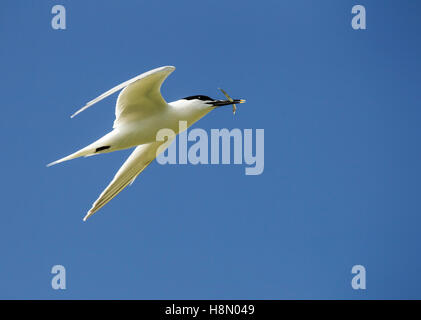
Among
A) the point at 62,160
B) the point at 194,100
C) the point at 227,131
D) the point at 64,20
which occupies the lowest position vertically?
the point at 62,160

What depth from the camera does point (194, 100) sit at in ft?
31.3

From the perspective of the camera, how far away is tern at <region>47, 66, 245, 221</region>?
874 cm

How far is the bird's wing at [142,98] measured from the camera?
27.8 feet

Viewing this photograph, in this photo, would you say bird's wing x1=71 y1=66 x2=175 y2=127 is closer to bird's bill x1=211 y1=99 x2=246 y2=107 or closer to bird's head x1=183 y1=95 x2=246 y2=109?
bird's head x1=183 y1=95 x2=246 y2=109

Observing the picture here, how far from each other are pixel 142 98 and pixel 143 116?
339 millimetres

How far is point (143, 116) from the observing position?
923 centimetres

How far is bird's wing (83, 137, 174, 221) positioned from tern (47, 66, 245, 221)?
0.02m

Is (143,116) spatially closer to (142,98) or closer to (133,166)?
(142,98)

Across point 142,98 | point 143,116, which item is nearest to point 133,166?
point 143,116

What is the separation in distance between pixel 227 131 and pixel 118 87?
220cm

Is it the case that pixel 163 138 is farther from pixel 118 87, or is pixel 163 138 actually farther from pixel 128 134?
pixel 118 87

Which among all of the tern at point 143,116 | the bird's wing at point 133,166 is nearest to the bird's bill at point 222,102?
the tern at point 143,116

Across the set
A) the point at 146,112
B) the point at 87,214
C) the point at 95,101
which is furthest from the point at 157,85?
the point at 87,214

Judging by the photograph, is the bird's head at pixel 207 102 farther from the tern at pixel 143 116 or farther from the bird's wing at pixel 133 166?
the bird's wing at pixel 133 166
